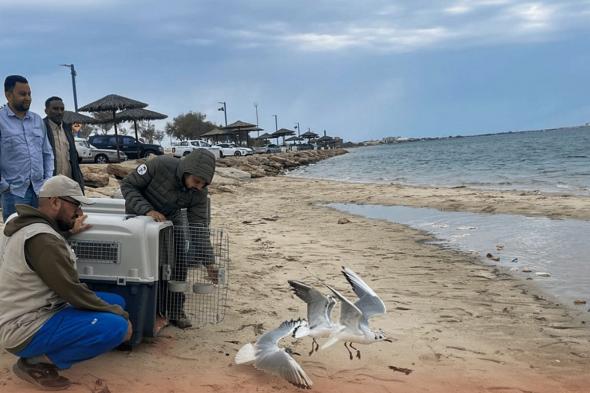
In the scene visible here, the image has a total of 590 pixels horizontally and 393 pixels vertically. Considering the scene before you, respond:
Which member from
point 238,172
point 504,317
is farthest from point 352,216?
point 238,172

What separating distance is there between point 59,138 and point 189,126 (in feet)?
206

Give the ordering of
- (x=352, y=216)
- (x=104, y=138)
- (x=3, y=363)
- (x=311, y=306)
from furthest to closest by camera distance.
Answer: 1. (x=104, y=138)
2. (x=352, y=216)
3. (x=311, y=306)
4. (x=3, y=363)

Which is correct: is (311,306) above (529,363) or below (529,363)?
above

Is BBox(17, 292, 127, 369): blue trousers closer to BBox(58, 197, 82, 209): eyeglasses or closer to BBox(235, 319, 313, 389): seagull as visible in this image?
BBox(58, 197, 82, 209): eyeglasses

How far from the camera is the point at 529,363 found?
4.14 m

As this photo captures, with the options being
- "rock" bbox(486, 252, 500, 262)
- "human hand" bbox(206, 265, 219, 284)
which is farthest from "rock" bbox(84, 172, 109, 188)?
"human hand" bbox(206, 265, 219, 284)

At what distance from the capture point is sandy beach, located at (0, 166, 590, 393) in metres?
3.62

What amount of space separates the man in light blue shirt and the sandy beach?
4.25 feet

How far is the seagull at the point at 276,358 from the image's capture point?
3.42m

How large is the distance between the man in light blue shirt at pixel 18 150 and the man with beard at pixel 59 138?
1.08ft

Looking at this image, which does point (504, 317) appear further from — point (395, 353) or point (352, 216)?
point (352, 216)

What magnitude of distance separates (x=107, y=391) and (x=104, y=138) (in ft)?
82.5

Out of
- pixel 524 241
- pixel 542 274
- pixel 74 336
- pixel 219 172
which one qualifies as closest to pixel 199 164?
pixel 74 336

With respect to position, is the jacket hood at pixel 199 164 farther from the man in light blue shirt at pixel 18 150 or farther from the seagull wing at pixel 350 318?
the man in light blue shirt at pixel 18 150
